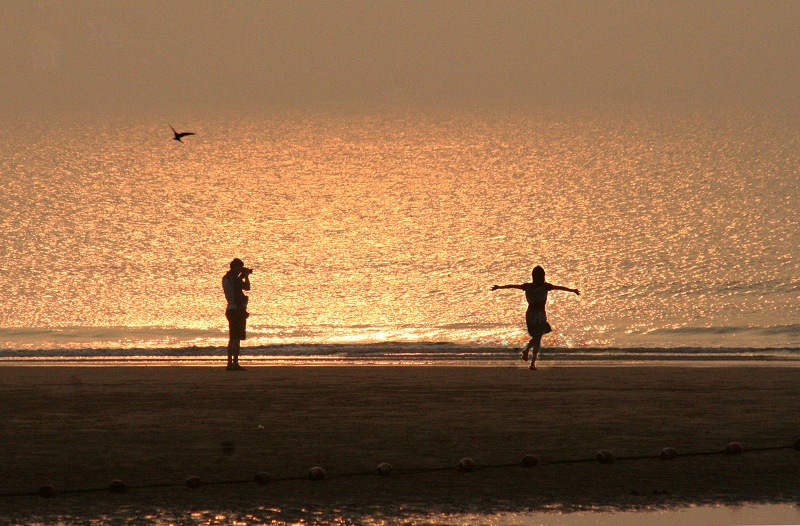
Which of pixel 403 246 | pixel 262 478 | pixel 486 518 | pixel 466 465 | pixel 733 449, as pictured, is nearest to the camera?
pixel 486 518

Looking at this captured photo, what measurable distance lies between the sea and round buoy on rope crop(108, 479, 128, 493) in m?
17.1

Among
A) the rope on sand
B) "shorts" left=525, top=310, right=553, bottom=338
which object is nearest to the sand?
the rope on sand

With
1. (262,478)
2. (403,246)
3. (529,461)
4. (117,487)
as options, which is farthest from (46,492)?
(403,246)

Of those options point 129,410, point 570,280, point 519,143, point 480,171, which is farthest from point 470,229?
point 129,410

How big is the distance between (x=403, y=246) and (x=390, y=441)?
3240 inches

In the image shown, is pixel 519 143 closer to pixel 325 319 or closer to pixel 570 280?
pixel 570 280

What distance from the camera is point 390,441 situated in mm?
11023

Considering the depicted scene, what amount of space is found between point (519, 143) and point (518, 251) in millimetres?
76574

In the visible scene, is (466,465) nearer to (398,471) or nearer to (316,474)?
(398,471)

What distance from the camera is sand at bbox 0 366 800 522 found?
8.65 meters

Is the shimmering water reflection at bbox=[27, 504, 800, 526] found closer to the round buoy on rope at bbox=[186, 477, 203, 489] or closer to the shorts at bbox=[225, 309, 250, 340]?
the round buoy on rope at bbox=[186, 477, 203, 489]

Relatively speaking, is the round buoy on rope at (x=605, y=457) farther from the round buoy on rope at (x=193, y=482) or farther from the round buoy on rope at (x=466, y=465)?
the round buoy on rope at (x=193, y=482)

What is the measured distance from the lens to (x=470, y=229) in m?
100

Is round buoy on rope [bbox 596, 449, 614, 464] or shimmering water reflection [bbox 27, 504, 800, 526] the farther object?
round buoy on rope [bbox 596, 449, 614, 464]
